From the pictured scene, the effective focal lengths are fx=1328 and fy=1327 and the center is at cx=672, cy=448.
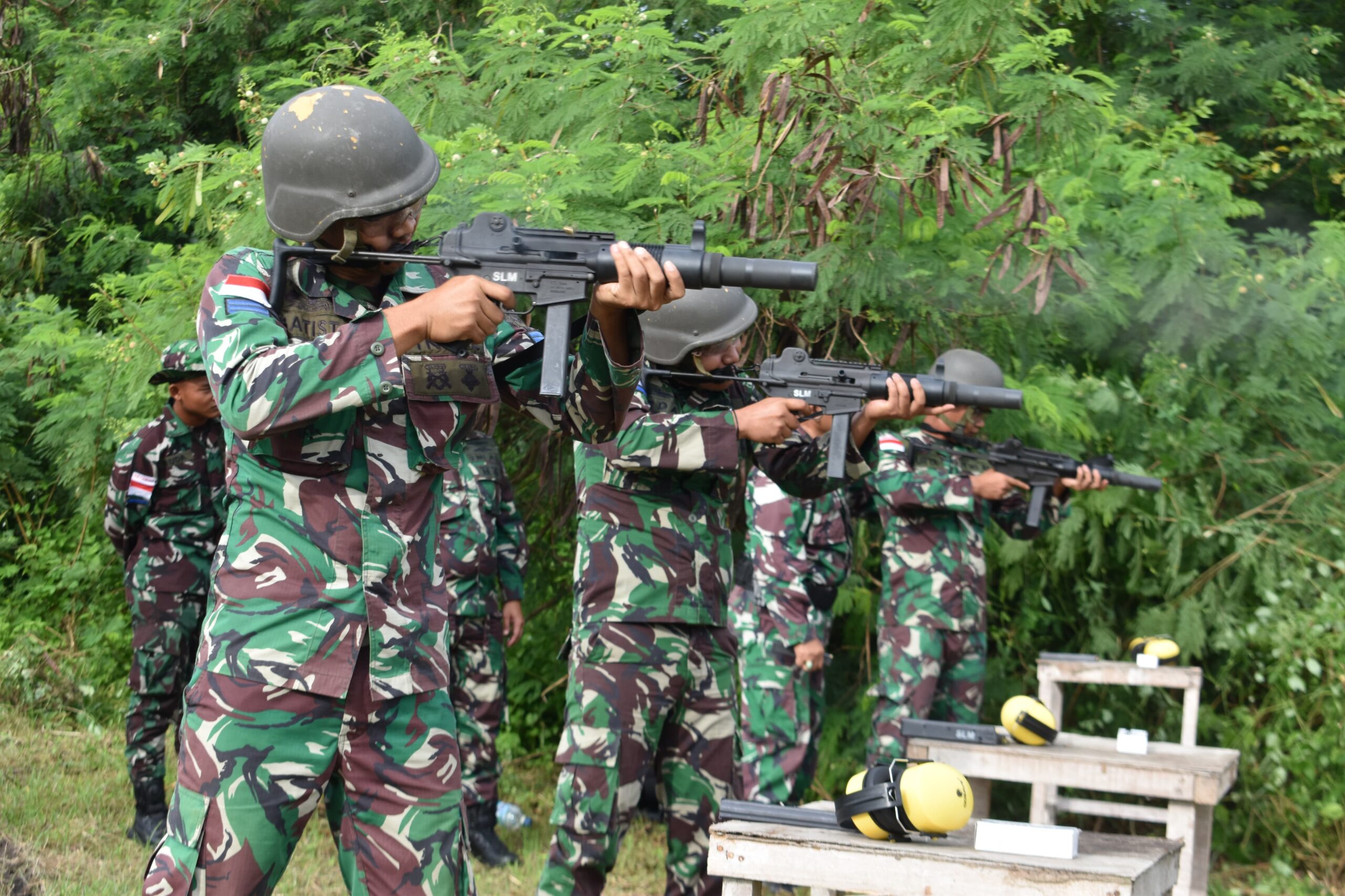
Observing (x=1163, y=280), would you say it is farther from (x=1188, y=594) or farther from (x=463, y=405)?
(x=463, y=405)

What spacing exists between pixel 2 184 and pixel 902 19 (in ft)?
23.0

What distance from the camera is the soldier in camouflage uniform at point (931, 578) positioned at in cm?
630

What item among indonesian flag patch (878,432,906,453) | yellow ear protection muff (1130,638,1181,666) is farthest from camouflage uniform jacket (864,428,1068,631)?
yellow ear protection muff (1130,638,1181,666)

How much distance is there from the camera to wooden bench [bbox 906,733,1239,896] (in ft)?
14.1

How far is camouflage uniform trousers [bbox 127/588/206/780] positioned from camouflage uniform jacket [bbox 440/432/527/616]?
116 cm

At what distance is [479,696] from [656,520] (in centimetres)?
236

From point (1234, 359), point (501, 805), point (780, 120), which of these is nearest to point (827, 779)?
point (501, 805)

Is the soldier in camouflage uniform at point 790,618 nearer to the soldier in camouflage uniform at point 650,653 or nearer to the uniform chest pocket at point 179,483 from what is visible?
the soldier in camouflage uniform at point 650,653

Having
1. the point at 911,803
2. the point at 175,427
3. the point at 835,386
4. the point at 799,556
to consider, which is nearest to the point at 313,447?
the point at 911,803

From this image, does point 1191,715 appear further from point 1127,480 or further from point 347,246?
point 347,246

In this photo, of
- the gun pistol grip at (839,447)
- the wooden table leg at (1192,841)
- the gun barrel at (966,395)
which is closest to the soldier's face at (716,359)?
the gun pistol grip at (839,447)

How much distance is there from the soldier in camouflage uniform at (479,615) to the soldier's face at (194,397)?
3.52 feet

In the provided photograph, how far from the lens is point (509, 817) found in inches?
259

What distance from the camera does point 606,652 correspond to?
4062mm
